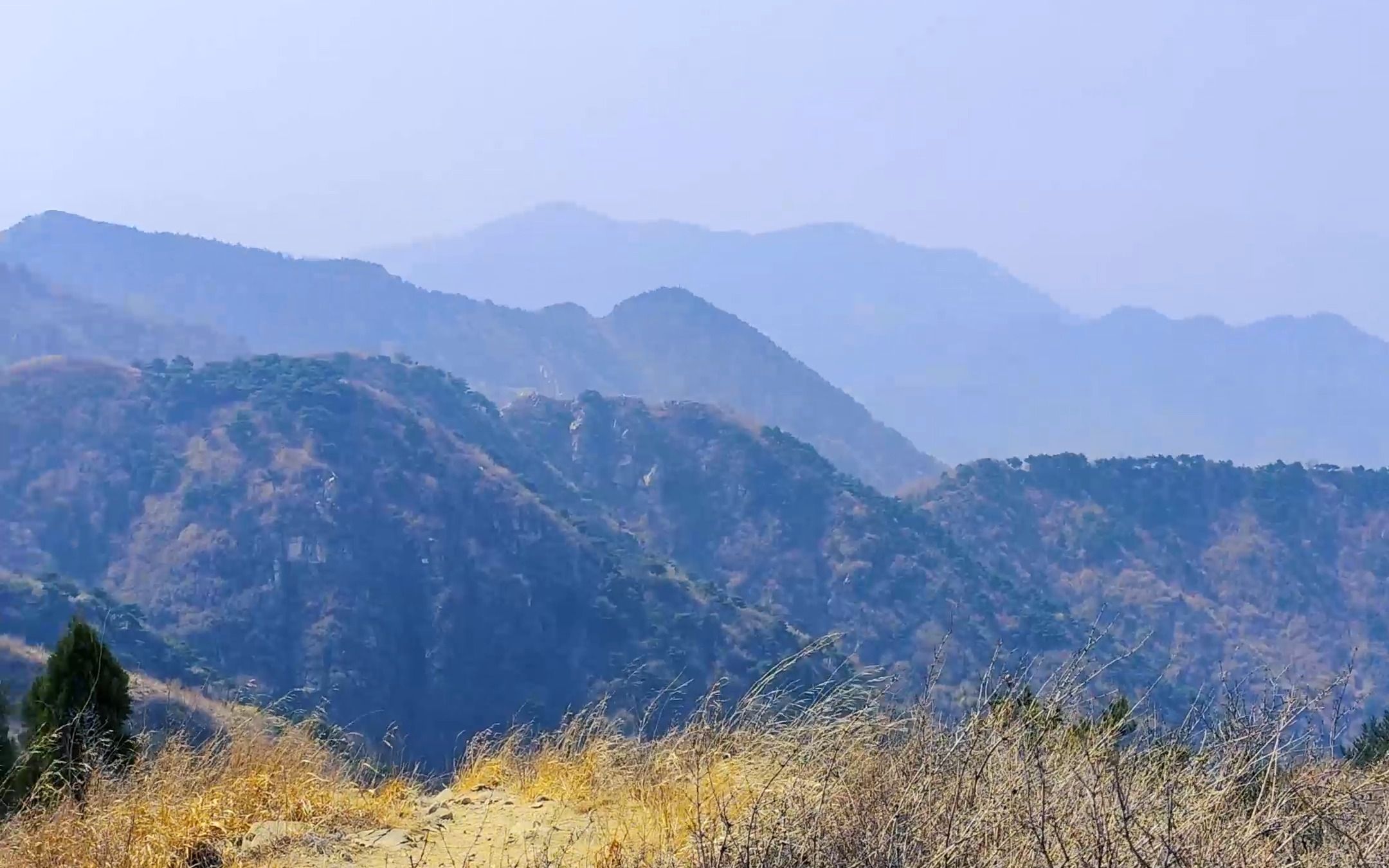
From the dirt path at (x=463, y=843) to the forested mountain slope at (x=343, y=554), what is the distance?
53954 mm

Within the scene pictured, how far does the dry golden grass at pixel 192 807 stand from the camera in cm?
419

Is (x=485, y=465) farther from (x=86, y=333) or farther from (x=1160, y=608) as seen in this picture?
(x=86, y=333)

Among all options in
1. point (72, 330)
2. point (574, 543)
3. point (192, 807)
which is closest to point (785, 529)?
point (574, 543)

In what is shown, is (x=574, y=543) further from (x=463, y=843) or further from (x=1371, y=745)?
(x=463, y=843)

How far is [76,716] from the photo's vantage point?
5.43 m

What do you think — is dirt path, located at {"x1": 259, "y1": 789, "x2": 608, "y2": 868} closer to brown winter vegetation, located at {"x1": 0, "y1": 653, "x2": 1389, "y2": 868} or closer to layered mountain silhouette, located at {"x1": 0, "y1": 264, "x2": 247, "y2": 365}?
brown winter vegetation, located at {"x1": 0, "y1": 653, "x2": 1389, "y2": 868}

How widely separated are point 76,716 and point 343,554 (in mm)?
73957

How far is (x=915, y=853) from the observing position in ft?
11.9

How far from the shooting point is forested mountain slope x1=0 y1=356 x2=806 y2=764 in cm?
6919

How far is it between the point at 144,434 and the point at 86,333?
241 ft

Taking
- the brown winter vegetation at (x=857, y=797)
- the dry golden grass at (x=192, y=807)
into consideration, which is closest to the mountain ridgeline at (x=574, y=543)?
the dry golden grass at (x=192, y=807)

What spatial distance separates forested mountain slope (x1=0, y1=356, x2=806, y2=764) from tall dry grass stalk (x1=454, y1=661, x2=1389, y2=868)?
5402 cm

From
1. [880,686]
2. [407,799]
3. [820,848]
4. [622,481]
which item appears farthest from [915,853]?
[622,481]

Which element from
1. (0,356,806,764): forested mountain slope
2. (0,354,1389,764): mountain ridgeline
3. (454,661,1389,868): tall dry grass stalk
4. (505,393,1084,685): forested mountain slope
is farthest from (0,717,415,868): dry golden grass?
(505,393,1084,685): forested mountain slope
